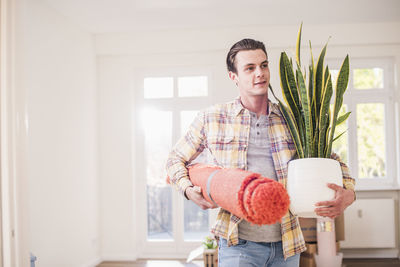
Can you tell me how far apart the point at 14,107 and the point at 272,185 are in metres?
1.58

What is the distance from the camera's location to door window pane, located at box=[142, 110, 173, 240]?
5.30 metres

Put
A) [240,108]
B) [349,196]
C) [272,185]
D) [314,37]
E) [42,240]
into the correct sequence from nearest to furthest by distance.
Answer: [272,185]
[349,196]
[240,108]
[42,240]
[314,37]

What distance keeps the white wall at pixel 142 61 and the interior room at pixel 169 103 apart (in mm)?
13

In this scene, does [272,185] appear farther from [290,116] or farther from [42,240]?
[42,240]

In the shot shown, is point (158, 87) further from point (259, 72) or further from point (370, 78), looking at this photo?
point (259, 72)

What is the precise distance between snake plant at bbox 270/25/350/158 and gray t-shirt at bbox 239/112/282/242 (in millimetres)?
110

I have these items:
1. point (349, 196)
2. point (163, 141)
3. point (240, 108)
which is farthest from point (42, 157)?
point (349, 196)

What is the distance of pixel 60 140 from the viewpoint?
4141 millimetres

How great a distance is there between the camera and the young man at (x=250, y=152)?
1.36 metres

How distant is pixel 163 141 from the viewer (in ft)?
17.5

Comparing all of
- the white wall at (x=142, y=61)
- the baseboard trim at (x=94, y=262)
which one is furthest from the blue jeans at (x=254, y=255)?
the white wall at (x=142, y=61)

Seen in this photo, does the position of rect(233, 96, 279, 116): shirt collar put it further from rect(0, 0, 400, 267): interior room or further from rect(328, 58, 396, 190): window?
rect(328, 58, 396, 190): window

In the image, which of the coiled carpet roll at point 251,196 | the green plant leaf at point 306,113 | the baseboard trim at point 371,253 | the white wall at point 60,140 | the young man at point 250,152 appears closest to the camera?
the coiled carpet roll at point 251,196

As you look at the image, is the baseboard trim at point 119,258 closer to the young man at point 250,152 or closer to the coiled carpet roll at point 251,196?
the young man at point 250,152
